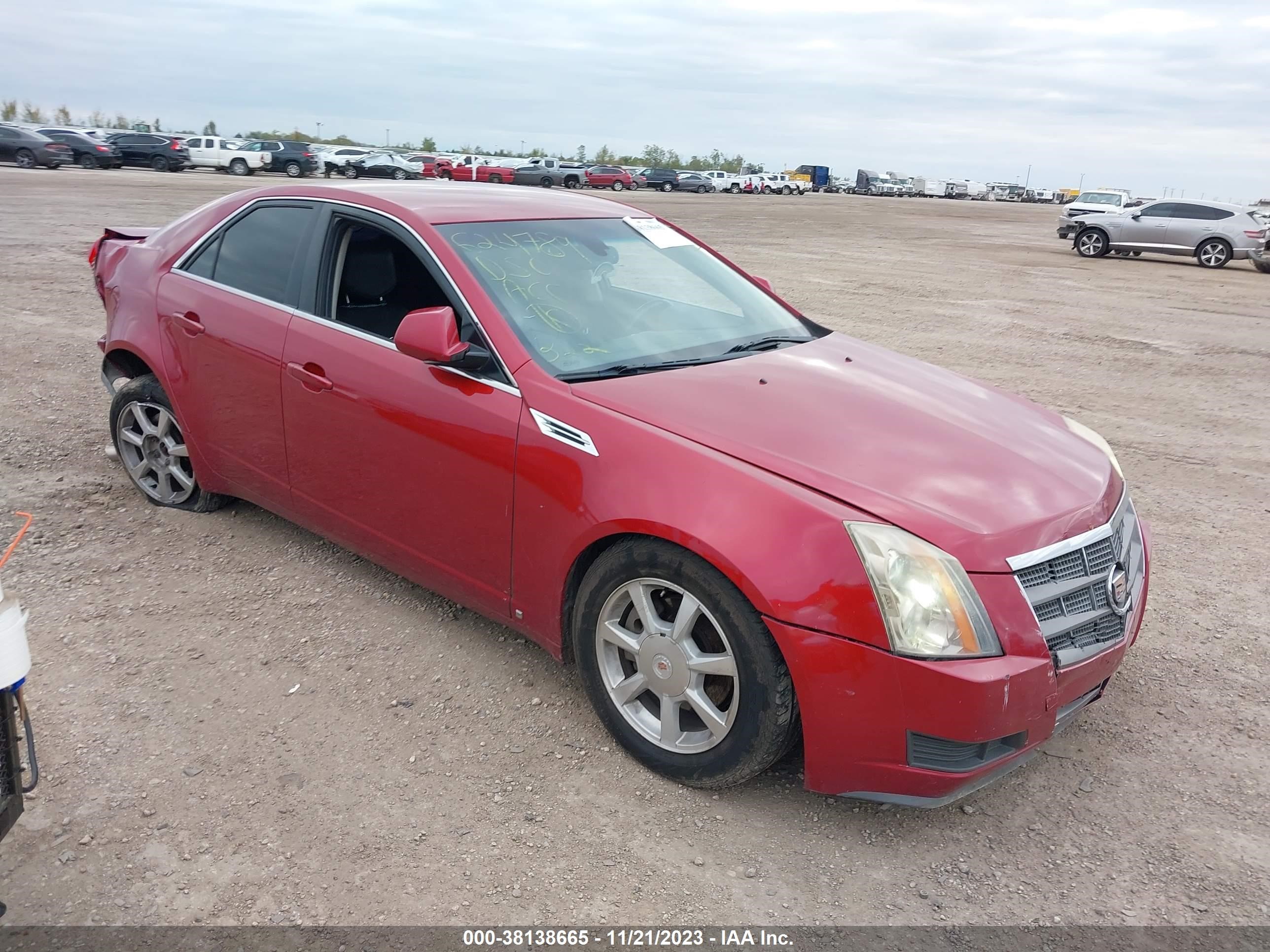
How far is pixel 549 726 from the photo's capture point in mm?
3285

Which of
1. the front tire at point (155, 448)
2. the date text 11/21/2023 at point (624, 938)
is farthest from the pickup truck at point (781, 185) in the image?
the date text 11/21/2023 at point (624, 938)

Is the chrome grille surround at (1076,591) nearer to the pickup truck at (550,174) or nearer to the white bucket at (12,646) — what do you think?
the white bucket at (12,646)

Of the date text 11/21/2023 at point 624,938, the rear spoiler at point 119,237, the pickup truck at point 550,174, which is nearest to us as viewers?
the date text 11/21/2023 at point 624,938

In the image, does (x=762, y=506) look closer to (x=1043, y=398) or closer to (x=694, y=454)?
(x=694, y=454)

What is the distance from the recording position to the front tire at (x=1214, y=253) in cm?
2238

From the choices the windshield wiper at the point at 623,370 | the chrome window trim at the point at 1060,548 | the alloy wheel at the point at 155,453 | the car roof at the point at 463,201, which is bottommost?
the alloy wheel at the point at 155,453

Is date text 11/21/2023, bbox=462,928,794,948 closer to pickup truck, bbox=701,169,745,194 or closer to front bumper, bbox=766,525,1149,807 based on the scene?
front bumper, bbox=766,525,1149,807

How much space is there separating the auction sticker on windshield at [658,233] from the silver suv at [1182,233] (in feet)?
73.0

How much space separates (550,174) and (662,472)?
51020mm

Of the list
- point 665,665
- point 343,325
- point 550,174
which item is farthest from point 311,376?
point 550,174

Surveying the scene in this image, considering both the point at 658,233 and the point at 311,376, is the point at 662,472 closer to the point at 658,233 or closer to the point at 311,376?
the point at 311,376

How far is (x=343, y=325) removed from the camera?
3744 mm

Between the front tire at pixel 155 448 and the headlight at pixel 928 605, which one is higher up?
the headlight at pixel 928 605

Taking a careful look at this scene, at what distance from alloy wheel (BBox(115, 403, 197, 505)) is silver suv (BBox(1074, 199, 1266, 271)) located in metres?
23.6
